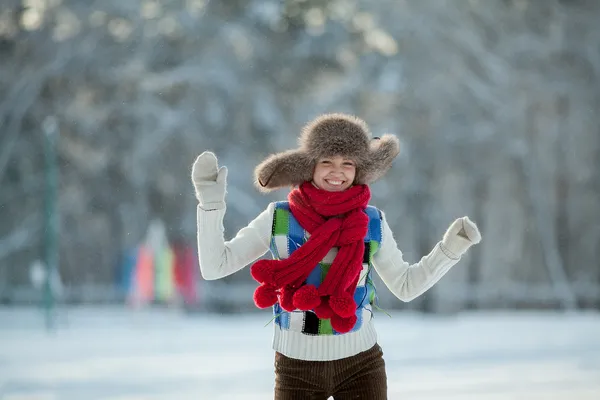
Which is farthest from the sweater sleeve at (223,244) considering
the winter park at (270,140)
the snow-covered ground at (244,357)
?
the winter park at (270,140)

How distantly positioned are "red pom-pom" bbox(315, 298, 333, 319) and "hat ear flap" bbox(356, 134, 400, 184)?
342mm

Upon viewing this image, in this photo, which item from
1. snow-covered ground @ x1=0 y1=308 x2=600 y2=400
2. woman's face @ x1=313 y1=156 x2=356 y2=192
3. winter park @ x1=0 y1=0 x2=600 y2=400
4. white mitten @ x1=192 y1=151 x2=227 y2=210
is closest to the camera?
white mitten @ x1=192 y1=151 x2=227 y2=210

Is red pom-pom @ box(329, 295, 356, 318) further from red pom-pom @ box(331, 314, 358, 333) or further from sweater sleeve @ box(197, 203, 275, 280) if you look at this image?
sweater sleeve @ box(197, 203, 275, 280)

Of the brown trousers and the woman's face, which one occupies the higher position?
the woman's face

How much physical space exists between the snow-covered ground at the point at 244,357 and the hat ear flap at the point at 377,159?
2.54m

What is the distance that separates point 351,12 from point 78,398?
290 inches

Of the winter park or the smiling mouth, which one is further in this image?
the winter park

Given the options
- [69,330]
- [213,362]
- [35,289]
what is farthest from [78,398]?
[35,289]

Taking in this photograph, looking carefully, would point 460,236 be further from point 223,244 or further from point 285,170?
point 223,244

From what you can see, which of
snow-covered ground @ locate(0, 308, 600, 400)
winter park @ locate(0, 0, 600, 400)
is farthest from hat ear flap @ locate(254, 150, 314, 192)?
winter park @ locate(0, 0, 600, 400)

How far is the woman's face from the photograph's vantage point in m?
2.22

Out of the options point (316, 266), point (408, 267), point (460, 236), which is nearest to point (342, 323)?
point (316, 266)

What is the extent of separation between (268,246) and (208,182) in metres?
0.26

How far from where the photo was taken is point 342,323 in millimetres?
2125
